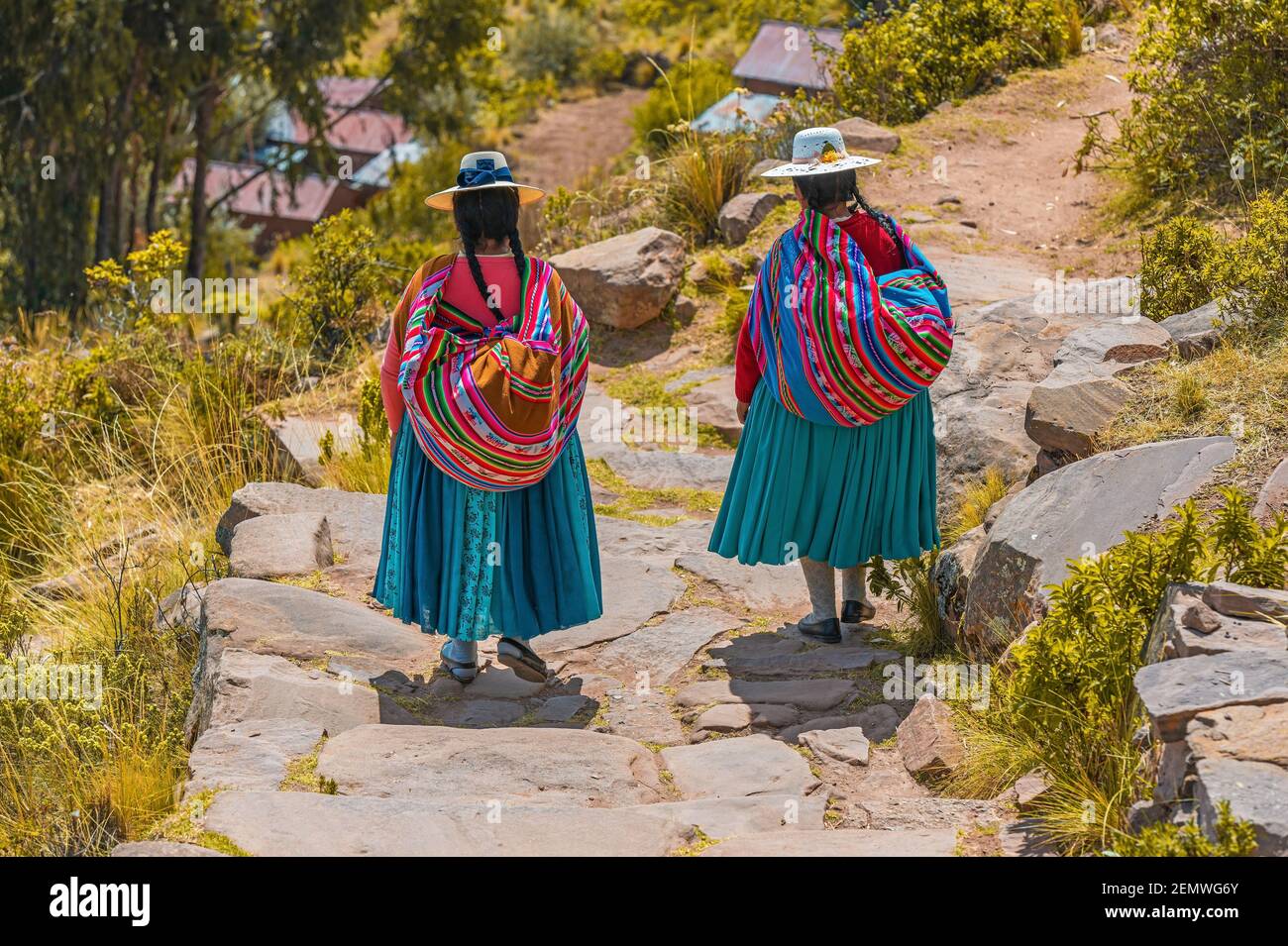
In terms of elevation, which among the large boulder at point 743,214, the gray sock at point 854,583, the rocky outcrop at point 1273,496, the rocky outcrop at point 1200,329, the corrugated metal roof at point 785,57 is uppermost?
the corrugated metal roof at point 785,57

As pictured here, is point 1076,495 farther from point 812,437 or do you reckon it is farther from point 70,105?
point 70,105

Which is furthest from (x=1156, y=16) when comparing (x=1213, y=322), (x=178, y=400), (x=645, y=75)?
(x=645, y=75)

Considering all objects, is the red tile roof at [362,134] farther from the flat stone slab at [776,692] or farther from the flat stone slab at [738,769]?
the flat stone slab at [738,769]

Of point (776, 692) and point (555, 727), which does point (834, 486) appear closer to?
point (776, 692)

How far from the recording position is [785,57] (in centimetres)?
1630

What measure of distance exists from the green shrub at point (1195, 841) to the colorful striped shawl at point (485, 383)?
225 centimetres

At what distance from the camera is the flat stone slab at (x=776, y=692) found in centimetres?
470

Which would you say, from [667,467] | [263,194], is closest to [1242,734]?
[667,467]

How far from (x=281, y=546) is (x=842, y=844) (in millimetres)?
3030

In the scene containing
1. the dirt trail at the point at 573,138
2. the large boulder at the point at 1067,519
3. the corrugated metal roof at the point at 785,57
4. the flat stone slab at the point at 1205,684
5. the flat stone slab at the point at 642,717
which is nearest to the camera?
the flat stone slab at the point at 1205,684

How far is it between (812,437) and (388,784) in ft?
6.42

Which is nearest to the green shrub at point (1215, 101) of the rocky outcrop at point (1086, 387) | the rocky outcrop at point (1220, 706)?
the rocky outcrop at point (1086, 387)

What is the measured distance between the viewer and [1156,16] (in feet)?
30.1

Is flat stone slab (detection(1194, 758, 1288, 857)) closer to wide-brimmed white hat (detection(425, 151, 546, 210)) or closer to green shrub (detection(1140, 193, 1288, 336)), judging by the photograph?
wide-brimmed white hat (detection(425, 151, 546, 210))
